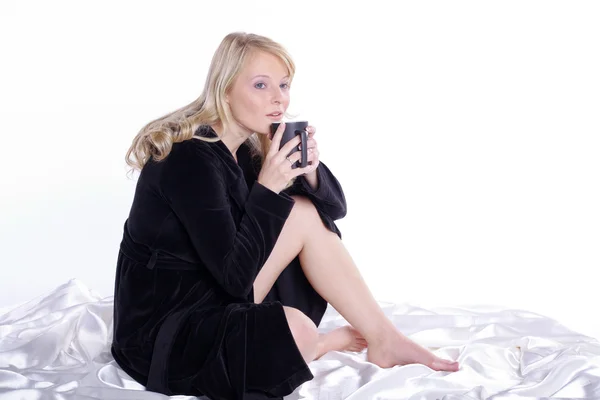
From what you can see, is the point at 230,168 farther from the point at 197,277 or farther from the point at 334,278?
the point at 334,278

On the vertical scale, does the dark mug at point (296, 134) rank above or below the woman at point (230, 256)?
above

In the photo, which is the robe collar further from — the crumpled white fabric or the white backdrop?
the white backdrop

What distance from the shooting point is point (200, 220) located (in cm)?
242

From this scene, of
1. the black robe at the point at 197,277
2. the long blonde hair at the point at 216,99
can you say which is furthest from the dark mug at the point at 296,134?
the long blonde hair at the point at 216,99

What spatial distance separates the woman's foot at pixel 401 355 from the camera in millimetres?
2725

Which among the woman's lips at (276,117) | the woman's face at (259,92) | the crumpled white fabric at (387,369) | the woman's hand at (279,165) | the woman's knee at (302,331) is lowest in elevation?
the crumpled white fabric at (387,369)

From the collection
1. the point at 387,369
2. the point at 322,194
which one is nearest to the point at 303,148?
the point at 322,194

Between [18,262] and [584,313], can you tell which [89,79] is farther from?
[584,313]

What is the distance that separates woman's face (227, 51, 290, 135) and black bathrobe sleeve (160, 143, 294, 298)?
0.24 metres

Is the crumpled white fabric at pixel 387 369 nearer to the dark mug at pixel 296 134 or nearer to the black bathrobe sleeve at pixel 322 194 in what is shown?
the black bathrobe sleeve at pixel 322 194

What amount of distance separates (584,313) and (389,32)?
6.65 ft

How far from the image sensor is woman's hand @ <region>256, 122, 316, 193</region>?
250cm

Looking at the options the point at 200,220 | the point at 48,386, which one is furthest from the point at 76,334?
the point at 200,220

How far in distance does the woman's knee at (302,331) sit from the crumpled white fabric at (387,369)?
0.51 ft
